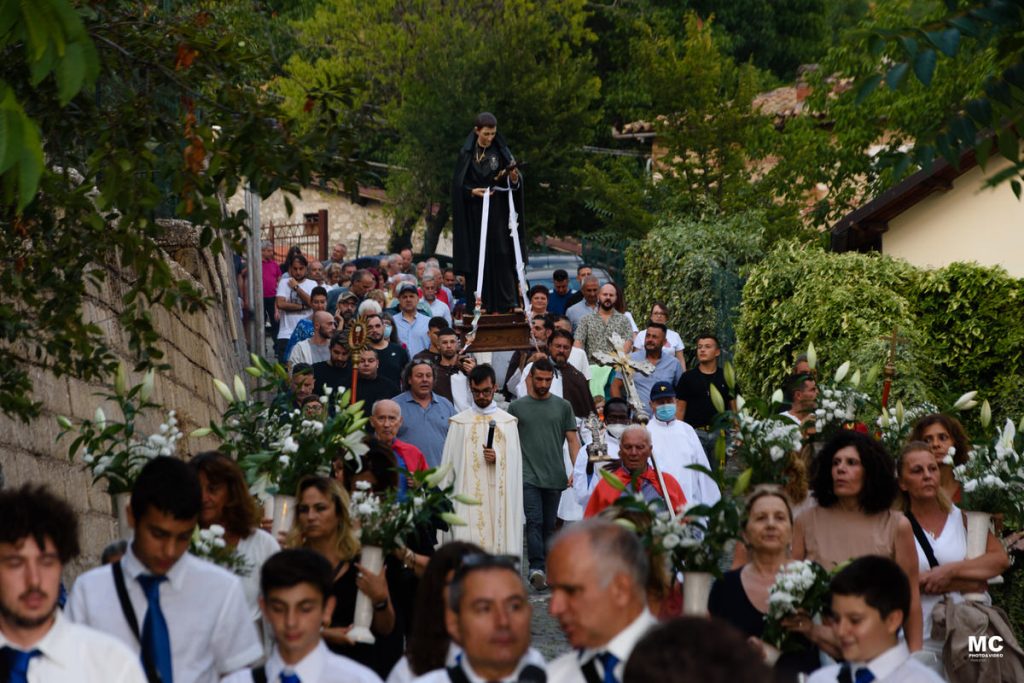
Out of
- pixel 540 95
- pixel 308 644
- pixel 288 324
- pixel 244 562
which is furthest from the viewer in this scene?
pixel 540 95

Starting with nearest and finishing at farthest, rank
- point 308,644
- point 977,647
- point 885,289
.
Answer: point 308,644 < point 977,647 < point 885,289

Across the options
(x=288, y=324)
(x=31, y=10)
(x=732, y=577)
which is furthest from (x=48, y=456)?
(x=288, y=324)

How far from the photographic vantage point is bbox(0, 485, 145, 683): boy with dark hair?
5.09 meters

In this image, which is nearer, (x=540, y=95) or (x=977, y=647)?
(x=977, y=647)

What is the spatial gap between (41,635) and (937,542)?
16.9ft

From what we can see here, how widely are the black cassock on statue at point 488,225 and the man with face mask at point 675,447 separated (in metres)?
6.58

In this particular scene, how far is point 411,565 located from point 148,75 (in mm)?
2602

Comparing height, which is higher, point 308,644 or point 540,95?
point 540,95

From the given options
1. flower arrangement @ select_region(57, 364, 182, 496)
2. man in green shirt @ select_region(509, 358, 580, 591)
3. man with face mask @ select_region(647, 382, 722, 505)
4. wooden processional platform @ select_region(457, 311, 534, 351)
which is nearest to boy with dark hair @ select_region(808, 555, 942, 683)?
flower arrangement @ select_region(57, 364, 182, 496)

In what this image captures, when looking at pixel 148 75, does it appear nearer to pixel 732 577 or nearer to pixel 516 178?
pixel 732 577

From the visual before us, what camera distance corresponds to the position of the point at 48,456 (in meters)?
10.5

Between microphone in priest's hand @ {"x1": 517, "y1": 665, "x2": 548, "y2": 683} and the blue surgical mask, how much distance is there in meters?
8.76

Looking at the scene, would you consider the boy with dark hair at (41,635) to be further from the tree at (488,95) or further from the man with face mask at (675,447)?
the tree at (488,95)

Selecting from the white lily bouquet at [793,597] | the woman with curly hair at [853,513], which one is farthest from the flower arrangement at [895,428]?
the white lily bouquet at [793,597]
